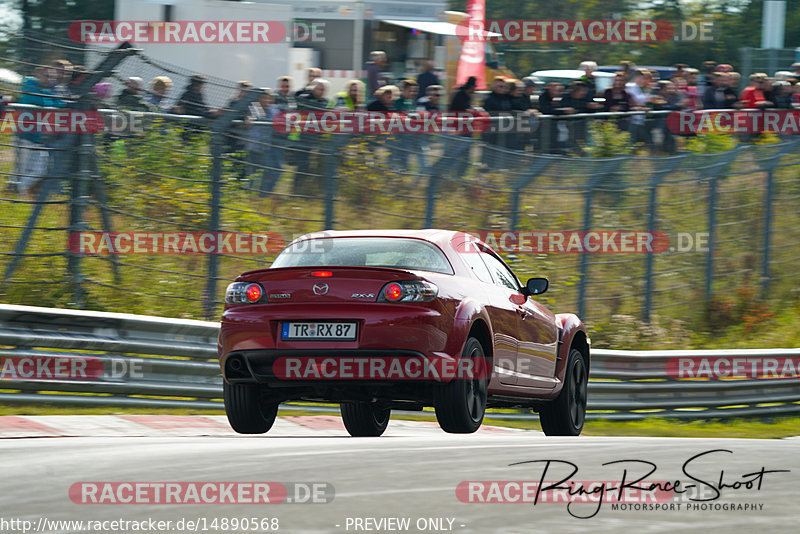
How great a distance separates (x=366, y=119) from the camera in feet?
50.0

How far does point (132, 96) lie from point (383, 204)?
303 centimetres

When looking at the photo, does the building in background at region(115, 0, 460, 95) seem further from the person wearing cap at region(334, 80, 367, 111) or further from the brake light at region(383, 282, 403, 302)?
the brake light at region(383, 282, 403, 302)

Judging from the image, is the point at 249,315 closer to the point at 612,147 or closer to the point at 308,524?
the point at 308,524

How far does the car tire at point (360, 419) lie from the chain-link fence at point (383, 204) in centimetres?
397

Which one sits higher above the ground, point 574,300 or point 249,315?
point 249,315

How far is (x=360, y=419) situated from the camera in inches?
407

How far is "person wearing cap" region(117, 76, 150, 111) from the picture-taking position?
13703 mm

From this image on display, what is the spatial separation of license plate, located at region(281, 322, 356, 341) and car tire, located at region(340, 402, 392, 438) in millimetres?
1987

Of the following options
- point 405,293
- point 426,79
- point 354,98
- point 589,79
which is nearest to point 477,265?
point 405,293

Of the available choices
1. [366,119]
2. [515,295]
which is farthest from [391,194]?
[515,295]

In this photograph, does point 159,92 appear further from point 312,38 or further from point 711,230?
point 312,38

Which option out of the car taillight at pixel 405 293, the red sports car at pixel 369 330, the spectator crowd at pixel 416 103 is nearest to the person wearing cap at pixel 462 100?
the spectator crowd at pixel 416 103

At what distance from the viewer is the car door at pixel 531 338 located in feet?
31.4

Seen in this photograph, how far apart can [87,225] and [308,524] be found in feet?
29.2
